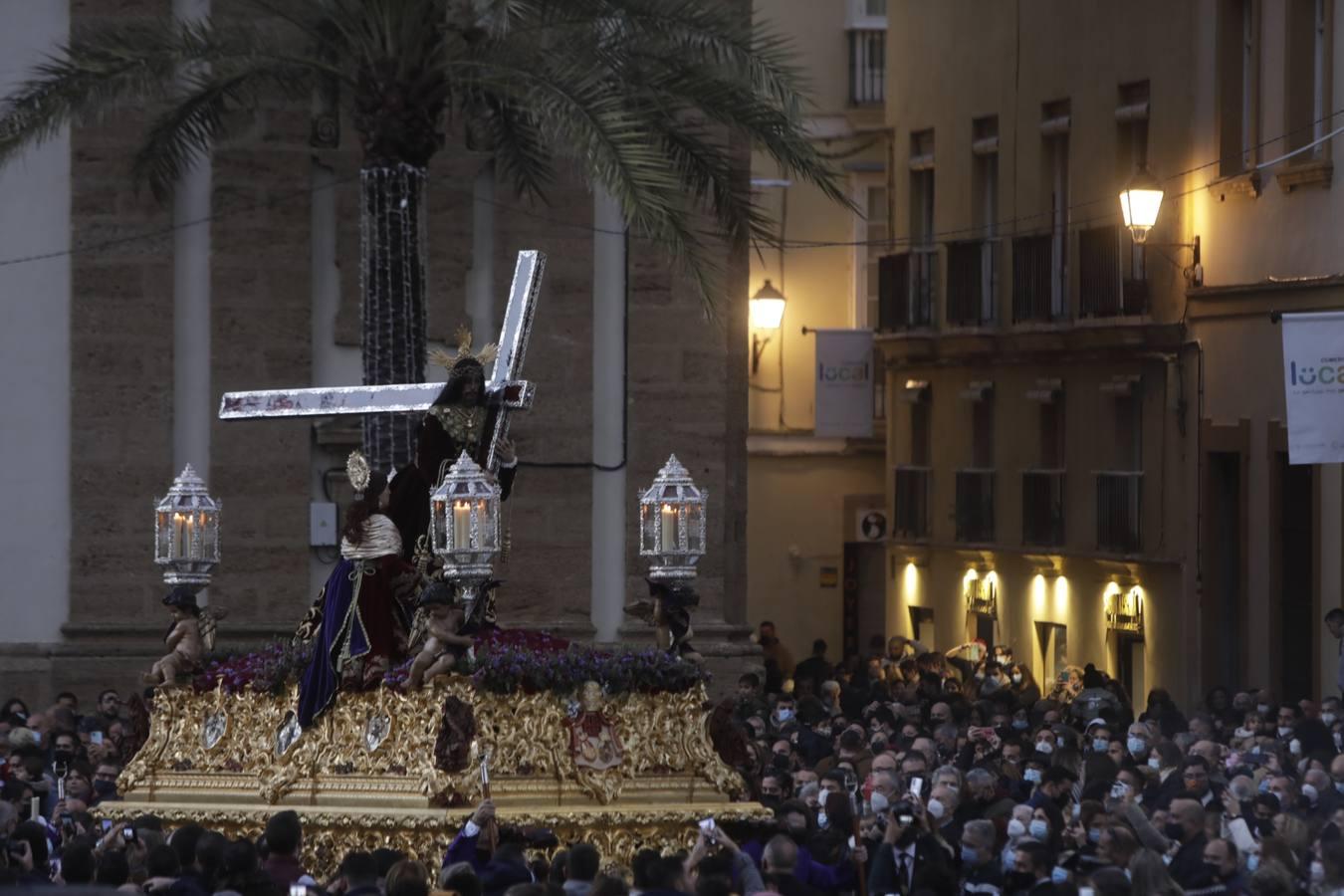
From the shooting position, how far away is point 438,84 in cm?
2259

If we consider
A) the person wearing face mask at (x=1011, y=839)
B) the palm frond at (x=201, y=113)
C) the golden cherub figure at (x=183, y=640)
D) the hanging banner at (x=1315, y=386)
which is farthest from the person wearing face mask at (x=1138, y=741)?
the palm frond at (x=201, y=113)

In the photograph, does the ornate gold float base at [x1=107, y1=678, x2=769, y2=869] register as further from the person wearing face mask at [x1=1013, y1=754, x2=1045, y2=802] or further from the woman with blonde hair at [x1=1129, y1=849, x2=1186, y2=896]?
the woman with blonde hair at [x1=1129, y1=849, x2=1186, y2=896]

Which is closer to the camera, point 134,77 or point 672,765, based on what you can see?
point 672,765

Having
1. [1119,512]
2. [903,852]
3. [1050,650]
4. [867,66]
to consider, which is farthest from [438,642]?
[867,66]

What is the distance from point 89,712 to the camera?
26.2 meters

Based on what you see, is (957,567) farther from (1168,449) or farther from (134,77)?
(134,77)

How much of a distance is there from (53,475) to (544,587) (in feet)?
13.0

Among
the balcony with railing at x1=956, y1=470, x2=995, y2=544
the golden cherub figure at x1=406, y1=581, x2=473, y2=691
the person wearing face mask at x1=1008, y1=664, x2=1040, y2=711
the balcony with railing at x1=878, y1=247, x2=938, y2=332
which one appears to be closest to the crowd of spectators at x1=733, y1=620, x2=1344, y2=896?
the person wearing face mask at x1=1008, y1=664, x2=1040, y2=711

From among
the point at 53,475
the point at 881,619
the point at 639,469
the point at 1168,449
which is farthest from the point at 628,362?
the point at 881,619

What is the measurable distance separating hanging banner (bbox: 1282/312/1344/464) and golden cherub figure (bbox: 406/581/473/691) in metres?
7.44

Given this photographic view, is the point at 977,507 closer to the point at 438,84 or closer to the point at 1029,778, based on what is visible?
the point at 438,84

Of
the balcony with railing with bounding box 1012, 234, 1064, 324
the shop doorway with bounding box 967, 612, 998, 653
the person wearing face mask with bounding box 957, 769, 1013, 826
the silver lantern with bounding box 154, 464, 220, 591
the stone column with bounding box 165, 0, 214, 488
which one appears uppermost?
the balcony with railing with bounding box 1012, 234, 1064, 324

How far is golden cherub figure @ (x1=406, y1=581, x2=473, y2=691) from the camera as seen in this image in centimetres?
1788

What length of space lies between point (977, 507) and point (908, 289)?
9.10ft
